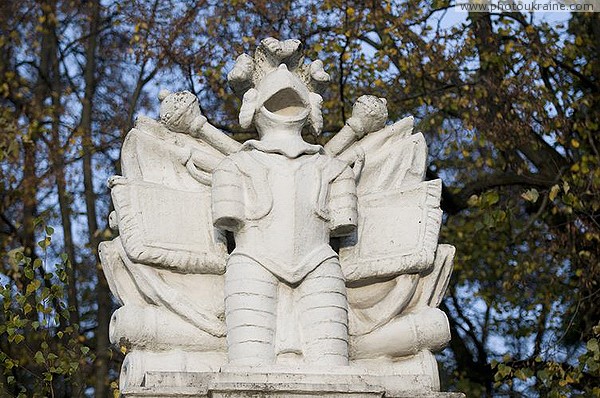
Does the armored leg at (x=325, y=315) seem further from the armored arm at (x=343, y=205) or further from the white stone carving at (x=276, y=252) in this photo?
the armored arm at (x=343, y=205)

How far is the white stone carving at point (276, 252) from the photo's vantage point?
7188 mm

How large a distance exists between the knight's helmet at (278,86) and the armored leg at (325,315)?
94 cm

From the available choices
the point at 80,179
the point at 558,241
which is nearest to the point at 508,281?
the point at 558,241

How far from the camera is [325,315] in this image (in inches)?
286

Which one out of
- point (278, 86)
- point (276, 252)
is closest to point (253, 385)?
point (276, 252)

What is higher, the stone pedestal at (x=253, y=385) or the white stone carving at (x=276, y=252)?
the white stone carving at (x=276, y=252)

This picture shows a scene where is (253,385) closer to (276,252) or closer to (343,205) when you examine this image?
(276,252)

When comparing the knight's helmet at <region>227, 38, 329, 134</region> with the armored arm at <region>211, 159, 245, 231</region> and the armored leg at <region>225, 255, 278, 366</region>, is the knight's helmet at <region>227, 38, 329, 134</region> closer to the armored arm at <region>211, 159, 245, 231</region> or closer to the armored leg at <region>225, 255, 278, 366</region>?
the armored arm at <region>211, 159, 245, 231</region>

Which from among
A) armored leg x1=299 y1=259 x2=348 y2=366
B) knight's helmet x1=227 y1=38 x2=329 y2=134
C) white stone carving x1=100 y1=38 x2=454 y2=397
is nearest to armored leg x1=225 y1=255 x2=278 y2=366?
white stone carving x1=100 y1=38 x2=454 y2=397

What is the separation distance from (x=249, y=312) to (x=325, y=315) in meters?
0.37

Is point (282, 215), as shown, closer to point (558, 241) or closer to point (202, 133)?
point (202, 133)

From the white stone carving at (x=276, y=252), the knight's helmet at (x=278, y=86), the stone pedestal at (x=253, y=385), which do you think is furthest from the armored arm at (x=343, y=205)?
the stone pedestal at (x=253, y=385)

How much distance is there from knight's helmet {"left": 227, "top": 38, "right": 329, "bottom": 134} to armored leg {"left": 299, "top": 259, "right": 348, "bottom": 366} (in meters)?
0.94

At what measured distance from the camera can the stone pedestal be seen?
22.2ft
